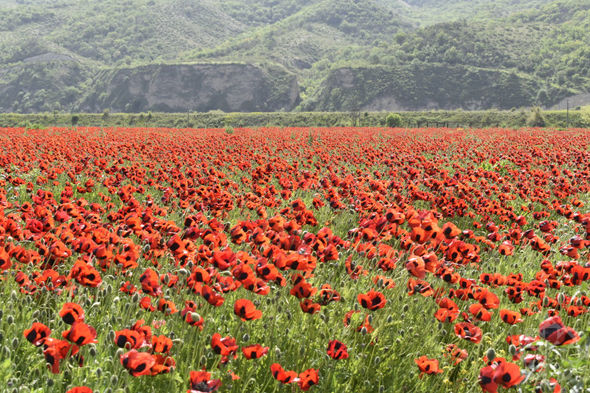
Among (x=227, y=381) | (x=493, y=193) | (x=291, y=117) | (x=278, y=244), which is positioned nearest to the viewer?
(x=227, y=381)

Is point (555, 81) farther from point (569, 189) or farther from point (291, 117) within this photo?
point (569, 189)

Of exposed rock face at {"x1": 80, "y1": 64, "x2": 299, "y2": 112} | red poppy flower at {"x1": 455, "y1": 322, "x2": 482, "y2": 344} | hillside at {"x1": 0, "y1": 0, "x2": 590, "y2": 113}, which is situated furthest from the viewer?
exposed rock face at {"x1": 80, "y1": 64, "x2": 299, "y2": 112}

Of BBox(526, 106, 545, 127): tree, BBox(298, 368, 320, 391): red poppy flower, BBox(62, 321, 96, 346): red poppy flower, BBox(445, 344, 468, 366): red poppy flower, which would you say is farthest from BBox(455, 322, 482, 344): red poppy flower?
BBox(526, 106, 545, 127): tree

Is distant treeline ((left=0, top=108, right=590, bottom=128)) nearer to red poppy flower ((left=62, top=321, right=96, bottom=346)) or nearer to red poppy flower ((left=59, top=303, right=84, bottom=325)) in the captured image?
red poppy flower ((left=59, top=303, right=84, bottom=325))

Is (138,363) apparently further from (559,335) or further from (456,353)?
(456,353)

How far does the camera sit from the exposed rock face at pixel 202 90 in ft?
504

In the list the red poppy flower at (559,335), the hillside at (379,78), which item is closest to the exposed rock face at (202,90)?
the hillside at (379,78)

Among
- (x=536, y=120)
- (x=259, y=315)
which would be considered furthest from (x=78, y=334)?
(x=536, y=120)

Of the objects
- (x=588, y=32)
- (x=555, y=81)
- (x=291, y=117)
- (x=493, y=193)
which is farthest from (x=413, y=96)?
(x=493, y=193)

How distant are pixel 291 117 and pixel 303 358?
267ft

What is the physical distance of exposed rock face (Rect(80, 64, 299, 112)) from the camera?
154 metres

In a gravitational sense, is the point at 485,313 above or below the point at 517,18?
below

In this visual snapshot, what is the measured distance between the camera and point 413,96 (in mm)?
138750

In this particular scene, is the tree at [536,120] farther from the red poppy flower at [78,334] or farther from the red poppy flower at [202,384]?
the red poppy flower at [78,334]
